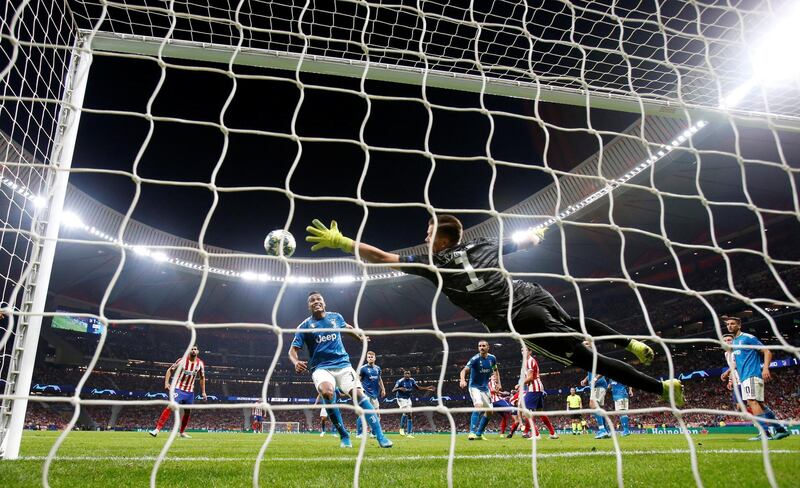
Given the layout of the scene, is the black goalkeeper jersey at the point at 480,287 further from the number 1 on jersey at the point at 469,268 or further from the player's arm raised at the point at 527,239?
the player's arm raised at the point at 527,239

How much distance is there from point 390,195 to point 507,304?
2084 centimetres

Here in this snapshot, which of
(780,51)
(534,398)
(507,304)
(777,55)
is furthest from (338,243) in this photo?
(534,398)

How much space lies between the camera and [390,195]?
24422 mm

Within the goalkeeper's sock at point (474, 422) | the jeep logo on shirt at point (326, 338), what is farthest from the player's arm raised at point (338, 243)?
the goalkeeper's sock at point (474, 422)

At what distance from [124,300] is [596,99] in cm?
3293

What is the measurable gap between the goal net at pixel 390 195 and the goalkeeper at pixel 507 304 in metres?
0.75

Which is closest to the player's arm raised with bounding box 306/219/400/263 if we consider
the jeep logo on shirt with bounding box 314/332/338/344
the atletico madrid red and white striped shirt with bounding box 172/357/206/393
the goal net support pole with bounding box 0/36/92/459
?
the goal net support pole with bounding box 0/36/92/459

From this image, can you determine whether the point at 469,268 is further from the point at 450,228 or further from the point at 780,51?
the point at 780,51

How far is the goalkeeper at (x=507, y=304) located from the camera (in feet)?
11.9

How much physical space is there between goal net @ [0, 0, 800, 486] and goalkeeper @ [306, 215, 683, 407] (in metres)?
0.75

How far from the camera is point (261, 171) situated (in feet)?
74.8

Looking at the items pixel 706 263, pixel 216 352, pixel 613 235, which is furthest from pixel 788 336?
pixel 216 352

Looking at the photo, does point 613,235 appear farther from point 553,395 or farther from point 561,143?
point 553,395

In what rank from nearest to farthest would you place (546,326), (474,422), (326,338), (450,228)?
(546,326) → (450,228) → (326,338) → (474,422)
